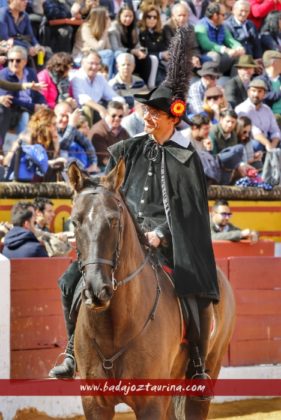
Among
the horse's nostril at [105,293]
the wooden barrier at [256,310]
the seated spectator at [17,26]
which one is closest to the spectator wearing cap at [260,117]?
the seated spectator at [17,26]

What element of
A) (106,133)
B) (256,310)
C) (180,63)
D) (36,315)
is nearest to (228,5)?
(106,133)

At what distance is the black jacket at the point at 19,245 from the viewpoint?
7980 millimetres

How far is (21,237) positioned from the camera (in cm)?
798

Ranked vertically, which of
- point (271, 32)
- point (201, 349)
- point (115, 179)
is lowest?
point (201, 349)

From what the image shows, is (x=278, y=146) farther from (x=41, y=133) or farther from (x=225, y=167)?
(x=41, y=133)

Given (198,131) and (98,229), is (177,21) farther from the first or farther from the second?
(98,229)

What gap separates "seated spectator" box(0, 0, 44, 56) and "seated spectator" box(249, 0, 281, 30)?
5207 millimetres

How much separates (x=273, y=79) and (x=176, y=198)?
9027 millimetres

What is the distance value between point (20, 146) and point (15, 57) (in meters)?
1.20

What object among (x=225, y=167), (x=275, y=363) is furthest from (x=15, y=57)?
(x=275, y=363)

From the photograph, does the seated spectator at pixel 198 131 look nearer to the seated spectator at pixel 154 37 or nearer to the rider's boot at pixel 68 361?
the seated spectator at pixel 154 37

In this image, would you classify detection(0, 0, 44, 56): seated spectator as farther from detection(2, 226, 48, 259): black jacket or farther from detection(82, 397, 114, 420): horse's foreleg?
detection(82, 397, 114, 420): horse's foreleg

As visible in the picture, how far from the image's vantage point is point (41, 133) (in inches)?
363

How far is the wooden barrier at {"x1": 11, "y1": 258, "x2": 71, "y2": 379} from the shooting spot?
25.6ft
